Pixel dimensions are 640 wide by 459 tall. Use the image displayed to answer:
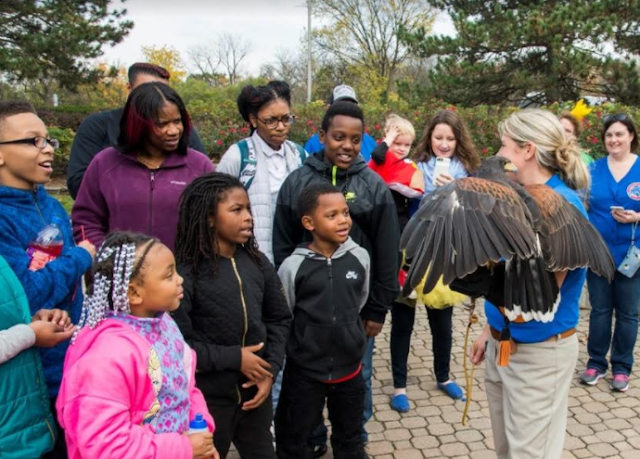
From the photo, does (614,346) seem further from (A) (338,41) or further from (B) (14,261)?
(A) (338,41)

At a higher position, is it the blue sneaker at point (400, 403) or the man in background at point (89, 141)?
the man in background at point (89, 141)

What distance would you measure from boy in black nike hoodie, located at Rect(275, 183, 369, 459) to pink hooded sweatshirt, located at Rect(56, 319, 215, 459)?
44.2 inches

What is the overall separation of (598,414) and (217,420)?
322 centimetres

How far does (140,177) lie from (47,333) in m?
1.03

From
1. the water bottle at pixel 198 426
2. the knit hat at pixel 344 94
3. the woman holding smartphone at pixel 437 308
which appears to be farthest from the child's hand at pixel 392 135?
the water bottle at pixel 198 426

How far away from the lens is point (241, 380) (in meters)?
2.66

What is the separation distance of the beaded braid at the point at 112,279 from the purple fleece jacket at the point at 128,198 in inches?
32.2

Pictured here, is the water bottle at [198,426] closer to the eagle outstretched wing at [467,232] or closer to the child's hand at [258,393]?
the child's hand at [258,393]

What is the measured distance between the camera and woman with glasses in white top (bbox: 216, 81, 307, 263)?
341 centimetres

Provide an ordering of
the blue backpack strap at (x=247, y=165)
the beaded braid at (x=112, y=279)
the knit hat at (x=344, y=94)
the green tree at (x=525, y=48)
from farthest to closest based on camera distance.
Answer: the green tree at (x=525, y=48) → the knit hat at (x=344, y=94) → the blue backpack strap at (x=247, y=165) → the beaded braid at (x=112, y=279)

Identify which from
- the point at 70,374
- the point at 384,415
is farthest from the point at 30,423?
the point at 384,415

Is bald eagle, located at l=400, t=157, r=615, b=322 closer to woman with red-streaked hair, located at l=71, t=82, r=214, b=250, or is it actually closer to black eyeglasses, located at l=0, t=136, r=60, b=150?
woman with red-streaked hair, located at l=71, t=82, r=214, b=250

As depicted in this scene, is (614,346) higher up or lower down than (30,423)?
lower down

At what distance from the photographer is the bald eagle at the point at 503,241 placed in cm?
207
